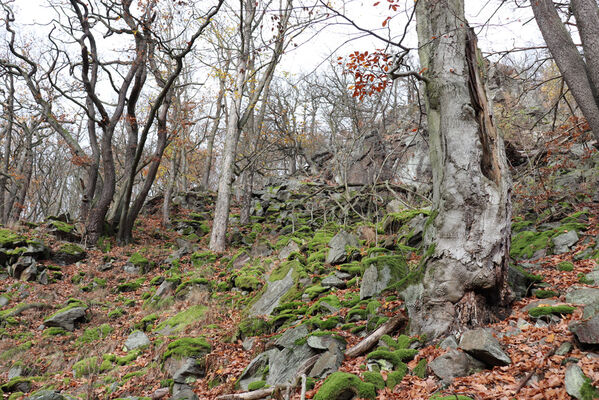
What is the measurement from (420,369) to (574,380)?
1279 mm

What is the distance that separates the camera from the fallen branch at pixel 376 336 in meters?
4.22

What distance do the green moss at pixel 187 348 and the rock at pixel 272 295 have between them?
1.15m

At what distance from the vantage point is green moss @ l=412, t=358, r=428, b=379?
345cm

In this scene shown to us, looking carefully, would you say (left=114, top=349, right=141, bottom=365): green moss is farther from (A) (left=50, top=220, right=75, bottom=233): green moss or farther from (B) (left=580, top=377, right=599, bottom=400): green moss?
(A) (left=50, top=220, right=75, bottom=233): green moss

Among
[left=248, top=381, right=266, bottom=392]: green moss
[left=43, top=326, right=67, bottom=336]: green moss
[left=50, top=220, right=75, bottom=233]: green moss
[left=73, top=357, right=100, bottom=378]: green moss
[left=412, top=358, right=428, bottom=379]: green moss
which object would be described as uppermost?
[left=50, top=220, right=75, bottom=233]: green moss

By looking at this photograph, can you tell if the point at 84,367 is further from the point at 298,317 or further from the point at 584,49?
the point at 584,49

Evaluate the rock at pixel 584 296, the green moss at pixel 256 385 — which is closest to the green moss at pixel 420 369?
the rock at pixel 584 296

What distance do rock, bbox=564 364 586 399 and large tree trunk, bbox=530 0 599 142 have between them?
13.2 ft

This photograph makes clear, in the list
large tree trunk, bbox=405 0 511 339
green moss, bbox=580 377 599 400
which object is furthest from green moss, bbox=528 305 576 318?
green moss, bbox=580 377 599 400

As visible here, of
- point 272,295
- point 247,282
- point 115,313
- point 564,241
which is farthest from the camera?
point 115,313

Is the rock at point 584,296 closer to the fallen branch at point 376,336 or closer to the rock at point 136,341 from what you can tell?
the fallen branch at point 376,336

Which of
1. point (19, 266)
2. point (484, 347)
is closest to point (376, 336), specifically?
point (484, 347)

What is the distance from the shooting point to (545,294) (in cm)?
427

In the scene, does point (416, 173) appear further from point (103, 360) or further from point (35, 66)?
point (35, 66)
